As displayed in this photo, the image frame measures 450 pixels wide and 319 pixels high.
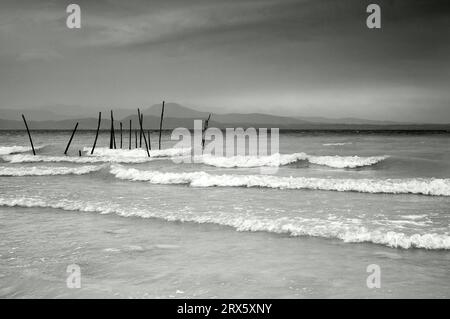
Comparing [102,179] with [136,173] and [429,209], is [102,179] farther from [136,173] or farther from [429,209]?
[429,209]

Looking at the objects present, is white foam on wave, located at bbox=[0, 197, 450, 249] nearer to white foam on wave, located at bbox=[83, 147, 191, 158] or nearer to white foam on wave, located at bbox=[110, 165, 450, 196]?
white foam on wave, located at bbox=[110, 165, 450, 196]

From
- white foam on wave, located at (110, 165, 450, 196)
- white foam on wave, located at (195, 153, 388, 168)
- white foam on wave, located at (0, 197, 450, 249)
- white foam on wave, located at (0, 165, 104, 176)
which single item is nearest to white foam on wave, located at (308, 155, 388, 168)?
white foam on wave, located at (195, 153, 388, 168)

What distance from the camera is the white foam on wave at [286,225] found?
7.46 m

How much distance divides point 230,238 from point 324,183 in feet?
27.6

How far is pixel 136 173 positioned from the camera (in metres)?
19.5

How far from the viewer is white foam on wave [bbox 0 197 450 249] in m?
7.46

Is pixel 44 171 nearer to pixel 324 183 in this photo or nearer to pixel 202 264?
pixel 324 183

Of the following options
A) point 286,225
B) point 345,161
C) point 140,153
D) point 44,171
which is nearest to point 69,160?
point 44,171

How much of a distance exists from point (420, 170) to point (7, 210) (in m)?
20.0

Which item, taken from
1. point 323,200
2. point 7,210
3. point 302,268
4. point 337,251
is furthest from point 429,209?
point 7,210

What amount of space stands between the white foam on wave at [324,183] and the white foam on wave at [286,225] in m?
5.52

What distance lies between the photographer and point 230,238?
8094 mm

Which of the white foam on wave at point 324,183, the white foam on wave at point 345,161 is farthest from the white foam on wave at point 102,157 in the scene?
the white foam on wave at point 345,161

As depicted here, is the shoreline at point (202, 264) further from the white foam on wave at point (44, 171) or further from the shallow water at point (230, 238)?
the white foam on wave at point (44, 171)
